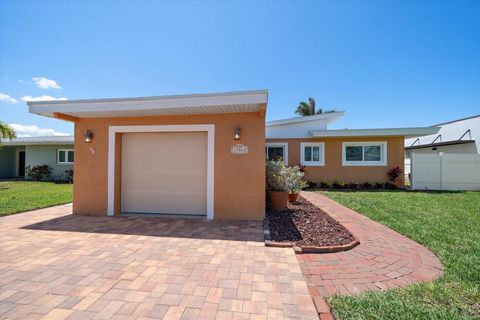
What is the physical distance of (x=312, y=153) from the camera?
14.5 meters

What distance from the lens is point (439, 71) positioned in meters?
12.9

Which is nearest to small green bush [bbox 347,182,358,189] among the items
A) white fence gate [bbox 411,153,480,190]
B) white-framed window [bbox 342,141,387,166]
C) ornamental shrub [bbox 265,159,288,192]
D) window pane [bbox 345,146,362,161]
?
white-framed window [bbox 342,141,387,166]

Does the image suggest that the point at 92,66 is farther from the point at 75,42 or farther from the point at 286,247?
the point at 286,247

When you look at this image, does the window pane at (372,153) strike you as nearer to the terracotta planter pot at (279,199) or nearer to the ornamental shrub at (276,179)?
the ornamental shrub at (276,179)

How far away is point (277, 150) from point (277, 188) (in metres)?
7.64

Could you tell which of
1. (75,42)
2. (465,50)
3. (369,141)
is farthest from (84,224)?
(465,50)

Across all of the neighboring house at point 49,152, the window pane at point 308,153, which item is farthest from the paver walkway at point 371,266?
the neighboring house at point 49,152

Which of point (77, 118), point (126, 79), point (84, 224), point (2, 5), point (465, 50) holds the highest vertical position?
A: point (465, 50)

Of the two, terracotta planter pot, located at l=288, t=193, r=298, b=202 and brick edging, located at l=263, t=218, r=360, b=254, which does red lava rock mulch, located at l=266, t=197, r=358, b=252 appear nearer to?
brick edging, located at l=263, t=218, r=360, b=254

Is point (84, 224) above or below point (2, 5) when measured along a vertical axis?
below

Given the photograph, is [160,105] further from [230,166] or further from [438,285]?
[438,285]

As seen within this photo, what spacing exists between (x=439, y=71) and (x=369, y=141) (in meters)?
5.36

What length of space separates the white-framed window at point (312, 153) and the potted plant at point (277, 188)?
7478 millimetres

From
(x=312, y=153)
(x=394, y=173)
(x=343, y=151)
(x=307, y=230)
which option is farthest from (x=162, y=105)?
(x=394, y=173)
